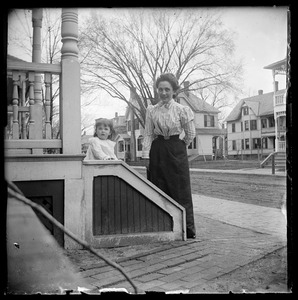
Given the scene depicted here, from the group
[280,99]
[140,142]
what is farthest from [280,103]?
[140,142]

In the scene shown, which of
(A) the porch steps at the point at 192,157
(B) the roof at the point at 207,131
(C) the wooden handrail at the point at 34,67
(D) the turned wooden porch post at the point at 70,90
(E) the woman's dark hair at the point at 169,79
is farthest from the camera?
(A) the porch steps at the point at 192,157

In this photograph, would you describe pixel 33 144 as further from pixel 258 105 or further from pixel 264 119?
pixel 264 119

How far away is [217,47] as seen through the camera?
7.59 feet

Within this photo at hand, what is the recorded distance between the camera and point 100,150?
263cm

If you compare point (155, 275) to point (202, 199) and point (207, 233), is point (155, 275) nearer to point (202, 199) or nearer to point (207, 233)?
point (207, 233)

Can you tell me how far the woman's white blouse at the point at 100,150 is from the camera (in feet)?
Answer: 8.47

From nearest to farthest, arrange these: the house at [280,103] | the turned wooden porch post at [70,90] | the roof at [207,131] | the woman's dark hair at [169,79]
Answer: the house at [280,103] < the turned wooden porch post at [70,90] < the woman's dark hair at [169,79] < the roof at [207,131]

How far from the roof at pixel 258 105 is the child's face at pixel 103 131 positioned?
3.22ft

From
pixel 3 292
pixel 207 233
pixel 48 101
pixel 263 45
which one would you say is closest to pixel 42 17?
pixel 48 101

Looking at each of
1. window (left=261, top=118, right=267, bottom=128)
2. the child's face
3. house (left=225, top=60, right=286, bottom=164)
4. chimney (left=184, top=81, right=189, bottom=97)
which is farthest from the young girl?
window (left=261, top=118, right=267, bottom=128)

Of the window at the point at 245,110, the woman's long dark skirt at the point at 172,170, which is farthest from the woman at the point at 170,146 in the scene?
the window at the point at 245,110

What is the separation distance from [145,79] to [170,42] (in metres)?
0.35

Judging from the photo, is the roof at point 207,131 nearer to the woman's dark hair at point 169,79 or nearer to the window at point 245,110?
the window at point 245,110

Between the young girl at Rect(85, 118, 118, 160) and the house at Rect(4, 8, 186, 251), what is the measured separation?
8cm
